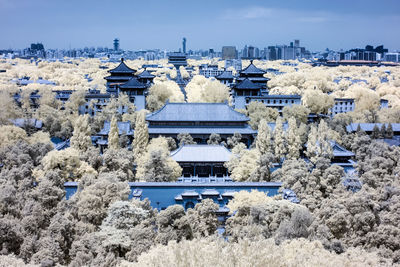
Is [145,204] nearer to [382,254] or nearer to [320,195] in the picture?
[320,195]

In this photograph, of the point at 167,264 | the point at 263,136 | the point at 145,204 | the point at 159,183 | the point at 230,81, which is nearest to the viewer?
the point at 167,264

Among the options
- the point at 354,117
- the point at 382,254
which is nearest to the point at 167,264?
the point at 382,254

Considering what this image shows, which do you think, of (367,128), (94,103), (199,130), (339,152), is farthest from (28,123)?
(367,128)

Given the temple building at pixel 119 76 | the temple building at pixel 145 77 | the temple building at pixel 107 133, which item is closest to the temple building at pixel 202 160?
the temple building at pixel 107 133

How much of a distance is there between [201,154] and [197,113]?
22.9 feet

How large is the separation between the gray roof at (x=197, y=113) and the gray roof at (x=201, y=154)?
18.0ft

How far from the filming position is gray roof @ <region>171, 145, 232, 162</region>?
26.9 metres

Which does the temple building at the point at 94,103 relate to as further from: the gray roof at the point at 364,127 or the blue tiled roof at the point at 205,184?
the gray roof at the point at 364,127

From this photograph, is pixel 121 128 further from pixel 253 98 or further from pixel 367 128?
pixel 367 128

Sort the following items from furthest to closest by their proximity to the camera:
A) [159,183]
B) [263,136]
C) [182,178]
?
[263,136]
[182,178]
[159,183]

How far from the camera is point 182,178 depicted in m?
25.6

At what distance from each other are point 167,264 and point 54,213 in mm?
9878

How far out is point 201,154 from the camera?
1078 inches

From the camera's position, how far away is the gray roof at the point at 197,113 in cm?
3319
